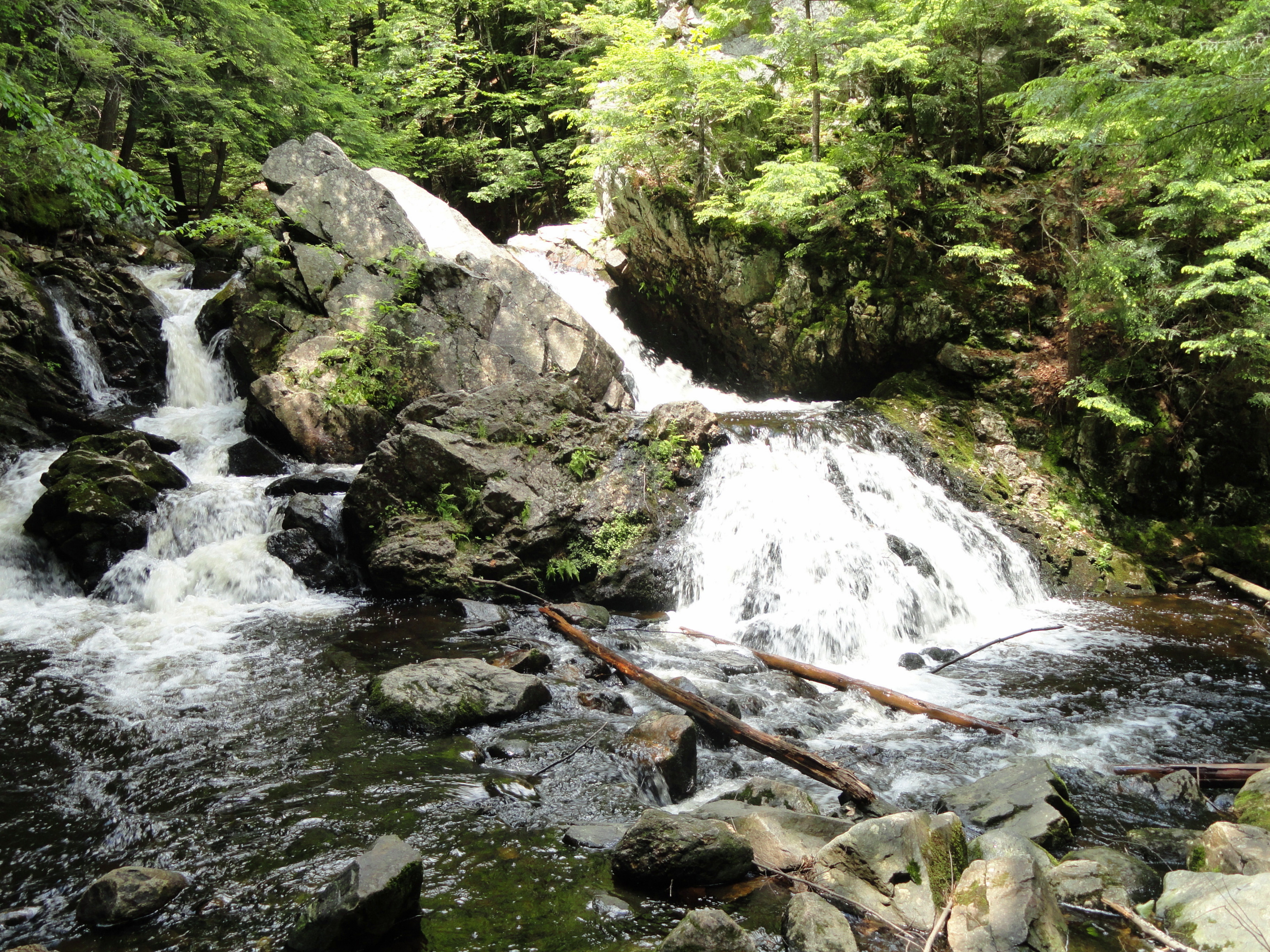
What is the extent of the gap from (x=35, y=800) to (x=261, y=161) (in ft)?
63.4

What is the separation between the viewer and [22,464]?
32.0 feet

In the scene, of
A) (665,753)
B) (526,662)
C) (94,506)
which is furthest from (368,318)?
(665,753)

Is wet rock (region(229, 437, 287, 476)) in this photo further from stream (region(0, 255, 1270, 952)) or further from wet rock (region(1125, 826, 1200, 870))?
wet rock (region(1125, 826, 1200, 870))

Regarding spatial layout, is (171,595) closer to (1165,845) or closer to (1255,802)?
(1165,845)

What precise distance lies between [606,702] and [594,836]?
1.93 m

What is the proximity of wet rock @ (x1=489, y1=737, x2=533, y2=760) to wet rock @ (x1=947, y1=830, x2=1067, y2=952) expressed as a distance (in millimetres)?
2987

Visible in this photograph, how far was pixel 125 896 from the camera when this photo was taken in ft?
10.9

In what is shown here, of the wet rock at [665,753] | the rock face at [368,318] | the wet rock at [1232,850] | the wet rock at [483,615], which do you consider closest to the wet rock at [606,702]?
the wet rock at [665,753]

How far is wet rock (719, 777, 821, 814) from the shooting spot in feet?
14.4

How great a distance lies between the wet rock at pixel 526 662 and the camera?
661 centimetres

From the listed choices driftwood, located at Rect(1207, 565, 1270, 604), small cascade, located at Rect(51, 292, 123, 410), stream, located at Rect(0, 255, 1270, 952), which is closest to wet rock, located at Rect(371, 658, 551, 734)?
stream, located at Rect(0, 255, 1270, 952)

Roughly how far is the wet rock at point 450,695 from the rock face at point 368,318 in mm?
5838

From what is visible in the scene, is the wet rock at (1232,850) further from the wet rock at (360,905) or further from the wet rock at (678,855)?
the wet rock at (360,905)

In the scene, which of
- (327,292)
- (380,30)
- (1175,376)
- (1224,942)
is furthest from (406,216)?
(1224,942)
